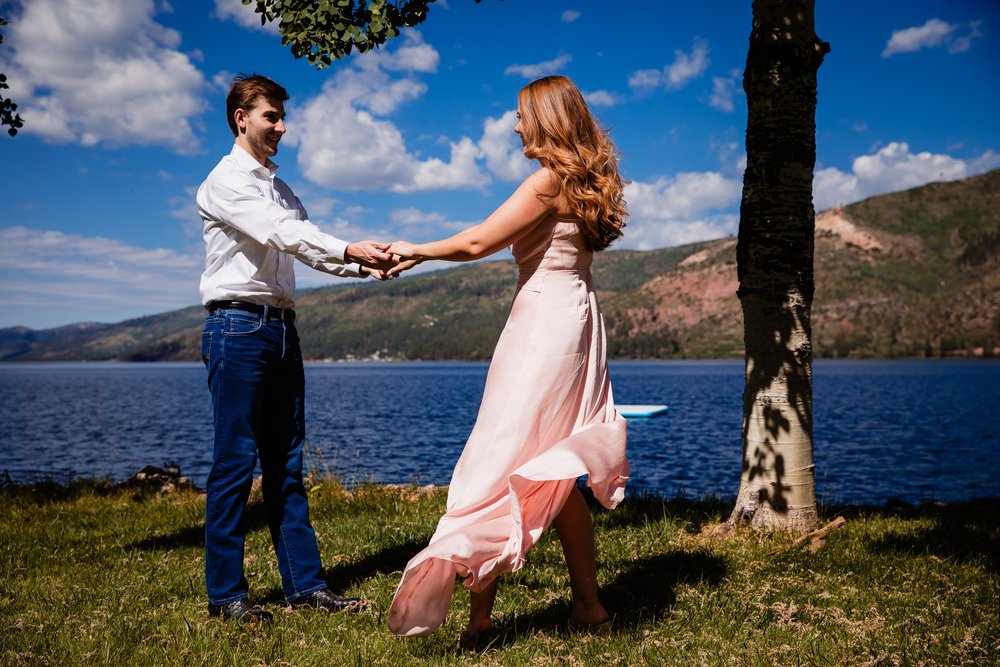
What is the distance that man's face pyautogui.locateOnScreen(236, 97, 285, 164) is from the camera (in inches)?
171

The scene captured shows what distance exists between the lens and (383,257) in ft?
14.5

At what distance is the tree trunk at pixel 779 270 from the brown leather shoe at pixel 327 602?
127 inches

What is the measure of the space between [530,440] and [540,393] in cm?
24

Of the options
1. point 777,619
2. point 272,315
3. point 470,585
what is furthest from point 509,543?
point 272,315

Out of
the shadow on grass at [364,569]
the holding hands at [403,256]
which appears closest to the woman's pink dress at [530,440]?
the holding hands at [403,256]

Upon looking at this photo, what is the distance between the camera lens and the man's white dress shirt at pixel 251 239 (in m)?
4.11

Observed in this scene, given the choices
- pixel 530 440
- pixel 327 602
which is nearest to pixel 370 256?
pixel 530 440

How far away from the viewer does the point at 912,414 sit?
5234 cm

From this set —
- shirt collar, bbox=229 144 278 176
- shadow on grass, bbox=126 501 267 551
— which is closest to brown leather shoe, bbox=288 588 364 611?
shadow on grass, bbox=126 501 267 551

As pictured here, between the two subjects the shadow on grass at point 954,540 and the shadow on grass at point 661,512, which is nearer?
the shadow on grass at point 954,540

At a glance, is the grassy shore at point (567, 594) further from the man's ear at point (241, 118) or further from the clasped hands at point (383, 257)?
the man's ear at point (241, 118)

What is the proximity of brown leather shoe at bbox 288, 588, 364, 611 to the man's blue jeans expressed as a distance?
0.14ft

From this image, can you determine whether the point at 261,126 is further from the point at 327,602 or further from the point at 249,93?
the point at 327,602

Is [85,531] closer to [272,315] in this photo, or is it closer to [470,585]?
[272,315]
